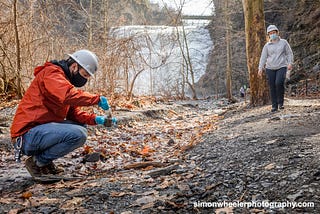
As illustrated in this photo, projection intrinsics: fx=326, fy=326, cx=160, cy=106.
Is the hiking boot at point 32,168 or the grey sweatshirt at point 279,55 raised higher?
the grey sweatshirt at point 279,55

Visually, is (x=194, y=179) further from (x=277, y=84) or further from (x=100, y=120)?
(x=277, y=84)

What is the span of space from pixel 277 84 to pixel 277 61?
0.44 metres

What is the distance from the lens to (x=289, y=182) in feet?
7.48

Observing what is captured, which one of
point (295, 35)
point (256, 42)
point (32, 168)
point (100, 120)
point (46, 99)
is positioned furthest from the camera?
point (295, 35)

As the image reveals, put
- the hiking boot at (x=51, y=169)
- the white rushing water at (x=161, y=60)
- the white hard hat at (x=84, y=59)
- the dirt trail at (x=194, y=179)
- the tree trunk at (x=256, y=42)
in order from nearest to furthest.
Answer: the dirt trail at (x=194, y=179) < the white hard hat at (x=84, y=59) < the hiking boot at (x=51, y=169) < the tree trunk at (x=256, y=42) < the white rushing water at (x=161, y=60)

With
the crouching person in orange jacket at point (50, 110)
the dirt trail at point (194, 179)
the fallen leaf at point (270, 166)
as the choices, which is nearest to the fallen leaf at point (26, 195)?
the dirt trail at point (194, 179)

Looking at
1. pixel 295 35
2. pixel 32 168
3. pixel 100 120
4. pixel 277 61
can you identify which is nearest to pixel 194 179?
pixel 100 120

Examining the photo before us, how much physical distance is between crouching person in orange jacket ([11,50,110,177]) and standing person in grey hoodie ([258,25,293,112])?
4109 millimetres

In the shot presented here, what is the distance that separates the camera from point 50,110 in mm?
3285

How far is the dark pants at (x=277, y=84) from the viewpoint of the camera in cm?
622

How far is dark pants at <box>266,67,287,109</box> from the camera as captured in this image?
20.4 ft

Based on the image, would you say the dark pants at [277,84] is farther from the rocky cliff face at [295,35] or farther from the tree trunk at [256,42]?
the rocky cliff face at [295,35]

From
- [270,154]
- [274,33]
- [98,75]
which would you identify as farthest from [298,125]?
[98,75]

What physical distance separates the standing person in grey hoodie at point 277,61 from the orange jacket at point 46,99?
13.9 feet
